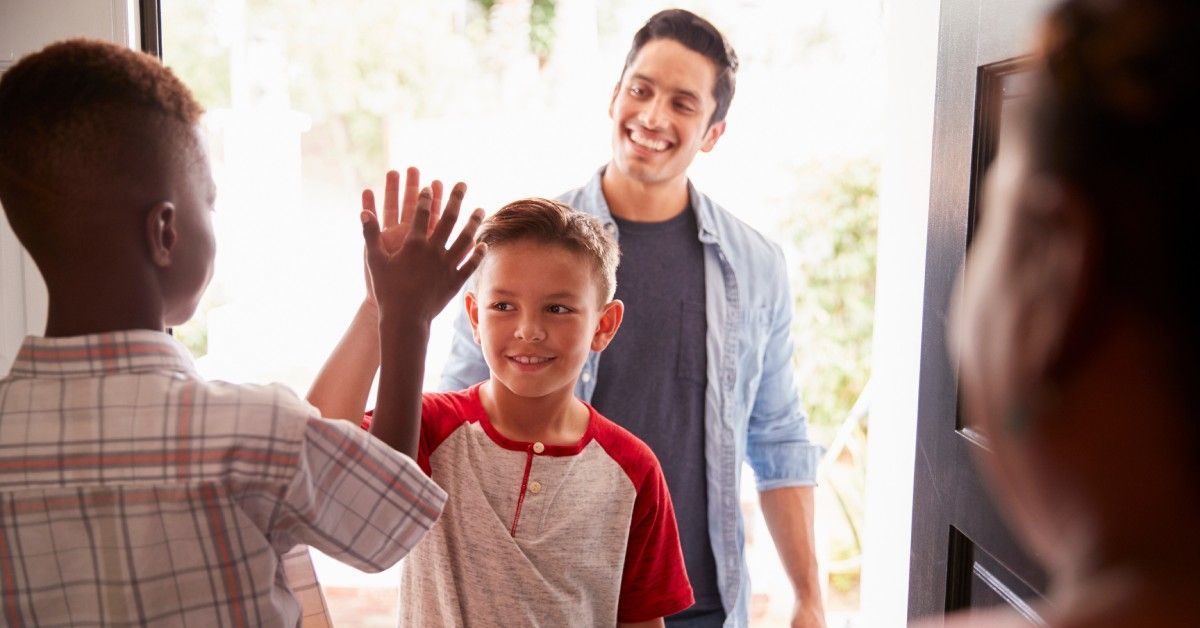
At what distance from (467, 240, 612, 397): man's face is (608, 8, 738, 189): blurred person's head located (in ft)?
1.82

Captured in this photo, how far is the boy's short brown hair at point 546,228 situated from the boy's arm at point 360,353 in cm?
16

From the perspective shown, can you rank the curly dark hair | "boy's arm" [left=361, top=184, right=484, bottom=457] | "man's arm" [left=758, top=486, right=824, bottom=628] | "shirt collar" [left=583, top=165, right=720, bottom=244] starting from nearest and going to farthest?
the curly dark hair < "boy's arm" [left=361, top=184, right=484, bottom=457] < "man's arm" [left=758, top=486, right=824, bottom=628] < "shirt collar" [left=583, top=165, right=720, bottom=244]

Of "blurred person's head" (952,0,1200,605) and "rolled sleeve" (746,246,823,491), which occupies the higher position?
"blurred person's head" (952,0,1200,605)

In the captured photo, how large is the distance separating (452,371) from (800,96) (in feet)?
12.4

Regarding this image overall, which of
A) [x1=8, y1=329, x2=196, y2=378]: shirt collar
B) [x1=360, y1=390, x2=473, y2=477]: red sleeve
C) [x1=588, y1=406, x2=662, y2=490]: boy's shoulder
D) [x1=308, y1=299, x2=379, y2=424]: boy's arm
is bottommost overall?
[x1=588, y1=406, x2=662, y2=490]: boy's shoulder

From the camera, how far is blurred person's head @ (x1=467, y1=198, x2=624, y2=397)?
1.30 meters

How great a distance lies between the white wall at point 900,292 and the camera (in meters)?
1.88

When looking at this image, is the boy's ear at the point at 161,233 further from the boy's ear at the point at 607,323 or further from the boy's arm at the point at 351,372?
the boy's ear at the point at 607,323

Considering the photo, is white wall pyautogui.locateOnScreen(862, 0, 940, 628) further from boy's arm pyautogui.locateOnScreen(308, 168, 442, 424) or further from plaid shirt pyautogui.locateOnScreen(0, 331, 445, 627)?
plaid shirt pyautogui.locateOnScreen(0, 331, 445, 627)

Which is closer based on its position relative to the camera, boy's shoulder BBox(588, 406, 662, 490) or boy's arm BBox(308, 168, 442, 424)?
boy's arm BBox(308, 168, 442, 424)

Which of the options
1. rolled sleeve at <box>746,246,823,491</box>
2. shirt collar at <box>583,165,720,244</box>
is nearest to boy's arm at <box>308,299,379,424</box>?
shirt collar at <box>583,165,720,244</box>

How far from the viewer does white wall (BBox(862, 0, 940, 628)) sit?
188 centimetres

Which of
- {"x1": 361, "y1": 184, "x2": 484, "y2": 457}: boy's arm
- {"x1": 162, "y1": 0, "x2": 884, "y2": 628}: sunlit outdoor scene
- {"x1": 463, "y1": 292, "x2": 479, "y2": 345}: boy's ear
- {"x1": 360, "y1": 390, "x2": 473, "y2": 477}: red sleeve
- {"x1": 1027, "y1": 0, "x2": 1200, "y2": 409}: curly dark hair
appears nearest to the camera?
{"x1": 1027, "y1": 0, "x2": 1200, "y2": 409}: curly dark hair

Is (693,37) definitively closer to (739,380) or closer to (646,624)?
(739,380)
